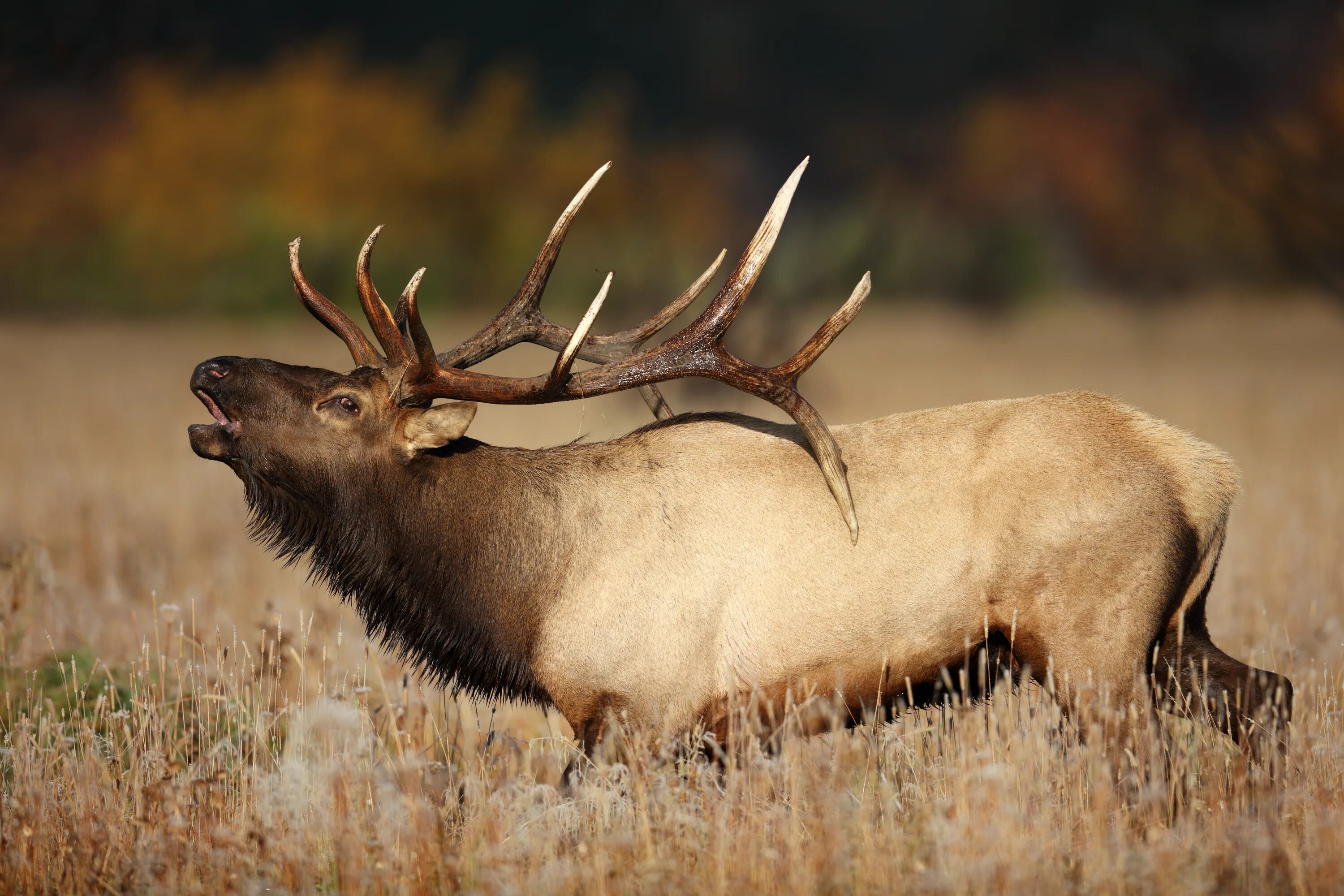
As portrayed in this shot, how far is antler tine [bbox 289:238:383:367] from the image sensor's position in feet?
16.6

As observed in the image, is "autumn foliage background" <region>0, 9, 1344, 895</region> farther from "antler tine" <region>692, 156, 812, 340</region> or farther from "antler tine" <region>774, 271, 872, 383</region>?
"antler tine" <region>692, 156, 812, 340</region>

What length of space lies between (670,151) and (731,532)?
34367 mm

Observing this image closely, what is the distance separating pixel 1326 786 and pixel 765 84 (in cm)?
4034

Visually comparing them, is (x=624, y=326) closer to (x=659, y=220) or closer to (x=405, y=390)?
(x=405, y=390)

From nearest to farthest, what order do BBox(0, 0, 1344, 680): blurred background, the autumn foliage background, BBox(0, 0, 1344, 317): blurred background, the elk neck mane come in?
1. the autumn foliage background
2. the elk neck mane
3. BBox(0, 0, 1344, 680): blurred background
4. BBox(0, 0, 1344, 317): blurred background

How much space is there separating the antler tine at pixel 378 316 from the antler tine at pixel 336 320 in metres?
0.10

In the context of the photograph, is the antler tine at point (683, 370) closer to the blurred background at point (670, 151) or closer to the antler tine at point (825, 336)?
the antler tine at point (825, 336)

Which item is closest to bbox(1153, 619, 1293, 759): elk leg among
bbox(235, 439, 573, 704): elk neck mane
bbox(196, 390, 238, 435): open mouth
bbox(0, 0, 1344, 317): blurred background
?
bbox(235, 439, 573, 704): elk neck mane

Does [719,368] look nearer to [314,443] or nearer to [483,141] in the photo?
[314,443]

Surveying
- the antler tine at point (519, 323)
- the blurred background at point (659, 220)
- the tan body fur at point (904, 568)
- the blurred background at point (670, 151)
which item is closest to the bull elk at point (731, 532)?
the tan body fur at point (904, 568)

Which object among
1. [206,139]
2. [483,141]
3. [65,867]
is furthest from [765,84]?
[65,867]

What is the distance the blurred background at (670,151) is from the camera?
2528 centimetres

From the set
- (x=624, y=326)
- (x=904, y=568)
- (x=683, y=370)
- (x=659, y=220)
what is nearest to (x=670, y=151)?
(x=659, y=220)

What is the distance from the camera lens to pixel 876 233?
82.3 ft
